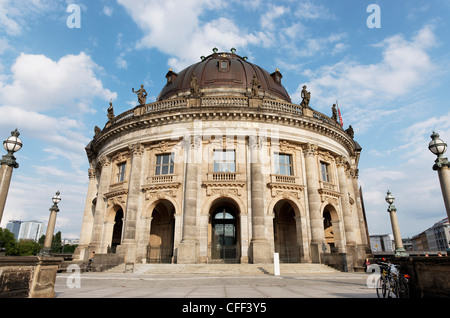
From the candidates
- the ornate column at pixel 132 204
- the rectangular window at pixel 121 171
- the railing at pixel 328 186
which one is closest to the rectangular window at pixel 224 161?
the ornate column at pixel 132 204

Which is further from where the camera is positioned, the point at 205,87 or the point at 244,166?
the point at 205,87

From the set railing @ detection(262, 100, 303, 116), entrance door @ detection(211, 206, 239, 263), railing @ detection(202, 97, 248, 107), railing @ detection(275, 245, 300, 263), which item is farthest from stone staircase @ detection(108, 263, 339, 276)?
railing @ detection(202, 97, 248, 107)

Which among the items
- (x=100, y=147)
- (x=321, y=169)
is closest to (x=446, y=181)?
(x=321, y=169)

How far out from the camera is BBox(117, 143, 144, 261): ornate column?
2173 centimetres

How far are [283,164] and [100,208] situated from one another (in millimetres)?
17295

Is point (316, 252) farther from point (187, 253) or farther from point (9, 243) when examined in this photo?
point (9, 243)

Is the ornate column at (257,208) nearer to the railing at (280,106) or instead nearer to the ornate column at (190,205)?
the railing at (280,106)

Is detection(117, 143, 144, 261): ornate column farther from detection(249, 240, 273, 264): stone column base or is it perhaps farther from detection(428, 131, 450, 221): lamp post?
detection(428, 131, 450, 221): lamp post

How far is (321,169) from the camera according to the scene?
88.7 ft

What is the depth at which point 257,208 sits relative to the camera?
70.9 ft

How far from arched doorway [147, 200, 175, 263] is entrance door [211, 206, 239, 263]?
12.4ft
